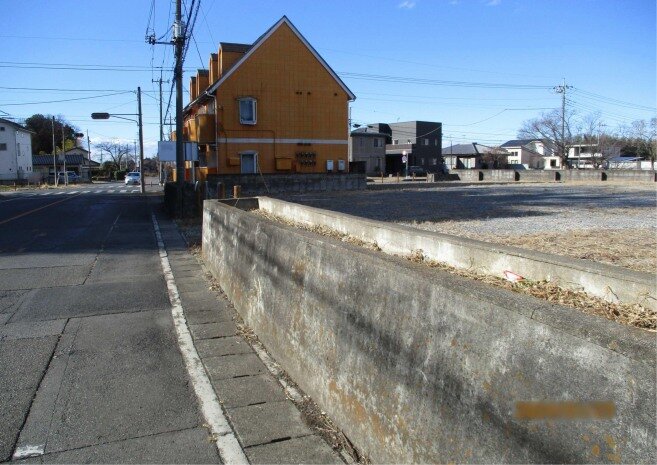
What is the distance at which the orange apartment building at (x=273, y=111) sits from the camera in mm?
34562

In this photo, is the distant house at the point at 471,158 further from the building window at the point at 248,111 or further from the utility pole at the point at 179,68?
the utility pole at the point at 179,68

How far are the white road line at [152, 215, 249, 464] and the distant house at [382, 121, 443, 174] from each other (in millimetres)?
75648

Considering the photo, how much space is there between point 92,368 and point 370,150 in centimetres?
7323

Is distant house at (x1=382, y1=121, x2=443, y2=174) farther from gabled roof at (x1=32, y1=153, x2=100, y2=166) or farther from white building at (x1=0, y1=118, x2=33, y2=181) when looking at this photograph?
gabled roof at (x1=32, y1=153, x2=100, y2=166)

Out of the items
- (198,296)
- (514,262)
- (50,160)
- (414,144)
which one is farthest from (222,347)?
(50,160)

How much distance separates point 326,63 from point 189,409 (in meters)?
34.5

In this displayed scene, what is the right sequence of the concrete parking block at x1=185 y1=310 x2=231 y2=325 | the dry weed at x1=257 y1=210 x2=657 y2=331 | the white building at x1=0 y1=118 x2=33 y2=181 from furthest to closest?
the white building at x1=0 y1=118 x2=33 y2=181 < the concrete parking block at x1=185 y1=310 x2=231 y2=325 < the dry weed at x1=257 y1=210 x2=657 y2=331

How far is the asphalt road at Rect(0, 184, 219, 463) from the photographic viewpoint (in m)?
4.07

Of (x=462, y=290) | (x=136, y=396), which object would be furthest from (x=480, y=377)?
(x=136, y=396)

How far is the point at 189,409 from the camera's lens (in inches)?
184

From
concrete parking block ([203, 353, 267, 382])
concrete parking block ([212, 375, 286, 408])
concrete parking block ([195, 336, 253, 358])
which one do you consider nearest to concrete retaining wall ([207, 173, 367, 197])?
concrete parking block ([195, 336, 253, 358])

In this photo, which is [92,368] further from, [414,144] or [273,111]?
[414,144]

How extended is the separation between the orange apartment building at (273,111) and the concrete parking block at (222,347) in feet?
95.3

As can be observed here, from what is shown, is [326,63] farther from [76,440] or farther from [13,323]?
[76,440]
